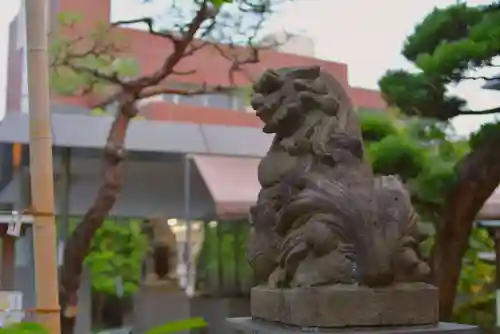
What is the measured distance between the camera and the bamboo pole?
1.78 metres

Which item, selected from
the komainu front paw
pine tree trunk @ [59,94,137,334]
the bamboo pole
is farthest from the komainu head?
pine tree trunk @ [59,94,137,334]

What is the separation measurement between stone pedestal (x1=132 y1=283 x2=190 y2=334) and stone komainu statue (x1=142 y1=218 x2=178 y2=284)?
0.13 metres

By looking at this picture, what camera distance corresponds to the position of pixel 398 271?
11.1 feet

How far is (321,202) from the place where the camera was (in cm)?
336

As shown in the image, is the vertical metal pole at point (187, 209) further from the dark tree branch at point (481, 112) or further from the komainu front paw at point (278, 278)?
the komainu front paw at point (278, 278)

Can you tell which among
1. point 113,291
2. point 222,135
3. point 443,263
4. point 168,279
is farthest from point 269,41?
point 113,291

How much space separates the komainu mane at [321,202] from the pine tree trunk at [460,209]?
2.86 m

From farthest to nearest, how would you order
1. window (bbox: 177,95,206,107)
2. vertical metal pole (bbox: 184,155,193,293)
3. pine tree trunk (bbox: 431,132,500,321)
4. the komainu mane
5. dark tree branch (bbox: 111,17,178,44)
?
window (bbox: 177,95,206,107)
vertical metal pole (bbox: 184,155,193,293)
dark tree branch (bbox: 111,17,178,44)
pine tree trunk (bbox: 431,132,500,321)
the komainu mane

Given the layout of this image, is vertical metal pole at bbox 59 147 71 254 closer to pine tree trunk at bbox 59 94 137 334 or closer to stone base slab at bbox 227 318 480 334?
pine tree trunk at bbox 59 94 137 334

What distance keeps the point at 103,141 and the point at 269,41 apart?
300cm

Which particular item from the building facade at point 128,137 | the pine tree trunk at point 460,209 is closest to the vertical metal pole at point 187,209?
the building facade at point 128,137

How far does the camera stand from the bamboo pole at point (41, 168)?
1776 mm

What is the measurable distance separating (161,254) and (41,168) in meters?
8.04

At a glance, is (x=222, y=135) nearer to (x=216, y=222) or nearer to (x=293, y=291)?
(x=216, y=222)
